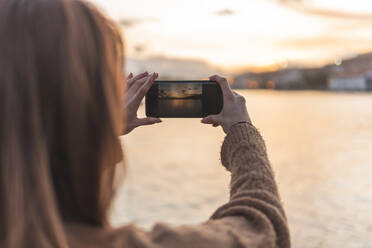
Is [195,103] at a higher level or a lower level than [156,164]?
higher

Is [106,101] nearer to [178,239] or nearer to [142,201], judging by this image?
[178,239]

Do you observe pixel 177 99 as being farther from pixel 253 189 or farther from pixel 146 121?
pixel 253 189

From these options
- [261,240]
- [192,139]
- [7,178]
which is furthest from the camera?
[192,139]

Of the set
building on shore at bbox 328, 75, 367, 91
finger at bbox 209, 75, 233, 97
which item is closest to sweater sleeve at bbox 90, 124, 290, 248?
finger at bbox 209, 75, 233, 97

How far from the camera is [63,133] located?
2.90ft

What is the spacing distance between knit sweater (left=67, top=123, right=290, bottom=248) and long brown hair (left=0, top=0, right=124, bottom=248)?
0.23 ft

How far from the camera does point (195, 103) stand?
1.59 metres

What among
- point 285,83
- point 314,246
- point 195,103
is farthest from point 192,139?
point 285,83

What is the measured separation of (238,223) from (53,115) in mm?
454

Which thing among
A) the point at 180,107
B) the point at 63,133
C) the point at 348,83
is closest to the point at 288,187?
the point at 180,107

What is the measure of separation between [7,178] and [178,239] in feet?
1.12

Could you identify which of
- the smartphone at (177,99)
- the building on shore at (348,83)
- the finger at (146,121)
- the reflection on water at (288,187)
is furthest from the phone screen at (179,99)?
the building on shore at (348,83)

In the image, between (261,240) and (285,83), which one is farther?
(285,83)

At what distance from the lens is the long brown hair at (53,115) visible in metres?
0.83
